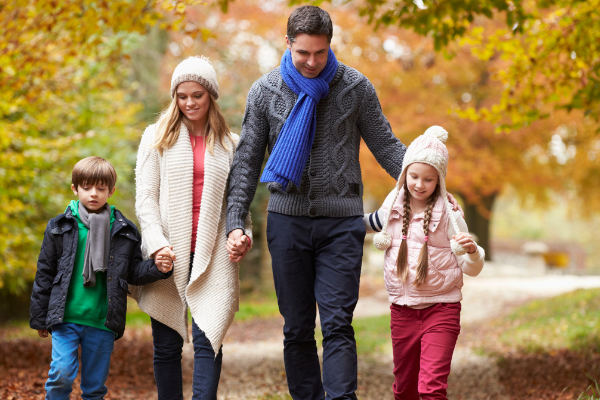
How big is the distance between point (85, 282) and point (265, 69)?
1141 cm

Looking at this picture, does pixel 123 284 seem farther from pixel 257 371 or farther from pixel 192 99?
pixel 257 371

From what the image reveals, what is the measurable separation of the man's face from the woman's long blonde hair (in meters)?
0.63

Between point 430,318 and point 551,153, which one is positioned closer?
point 430,318

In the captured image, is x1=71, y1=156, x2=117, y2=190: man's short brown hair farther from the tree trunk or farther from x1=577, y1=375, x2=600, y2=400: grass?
the tree trunk

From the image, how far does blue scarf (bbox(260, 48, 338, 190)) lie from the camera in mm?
3084

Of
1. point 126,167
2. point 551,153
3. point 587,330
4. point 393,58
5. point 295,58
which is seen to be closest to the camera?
point 295,58

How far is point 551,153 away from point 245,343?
1142 centimetres

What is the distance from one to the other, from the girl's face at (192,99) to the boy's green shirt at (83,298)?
0.80 m

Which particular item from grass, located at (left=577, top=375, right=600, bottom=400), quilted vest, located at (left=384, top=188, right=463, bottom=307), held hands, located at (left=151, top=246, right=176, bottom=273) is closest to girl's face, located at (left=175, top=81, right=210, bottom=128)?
held hands, located at (left=151, top=246, right=176, bottom=273)

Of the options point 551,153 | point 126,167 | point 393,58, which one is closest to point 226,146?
point 126,167

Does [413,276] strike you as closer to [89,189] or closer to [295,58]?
[295,58]

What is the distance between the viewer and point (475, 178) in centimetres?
1376

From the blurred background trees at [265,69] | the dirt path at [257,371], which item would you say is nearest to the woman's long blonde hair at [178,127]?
the blurred background trees at [265,69]

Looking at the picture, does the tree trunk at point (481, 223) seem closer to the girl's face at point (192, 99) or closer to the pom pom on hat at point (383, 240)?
the pom pom on hat at point (383, 240)
